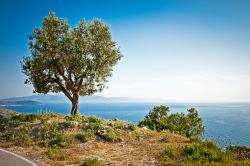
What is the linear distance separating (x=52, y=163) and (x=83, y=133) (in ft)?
19.3

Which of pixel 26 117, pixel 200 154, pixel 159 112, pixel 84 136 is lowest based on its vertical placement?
pixel 159 112

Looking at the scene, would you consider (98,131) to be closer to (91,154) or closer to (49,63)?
(91,154)

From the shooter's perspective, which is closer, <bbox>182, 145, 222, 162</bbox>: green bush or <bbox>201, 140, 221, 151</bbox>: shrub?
<bbox>182, 145, 222, 162</bbox>: green bush

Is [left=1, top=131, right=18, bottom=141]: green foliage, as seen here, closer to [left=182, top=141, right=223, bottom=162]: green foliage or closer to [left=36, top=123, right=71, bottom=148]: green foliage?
A: [left=36, top=123, right=71, bottom=148]: green foliage

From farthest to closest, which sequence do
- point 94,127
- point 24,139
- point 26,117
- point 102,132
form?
point 26,117 < point 94,127 < point 102,132 < point 24,139

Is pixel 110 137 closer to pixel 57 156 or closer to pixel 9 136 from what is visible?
pixel 57 156

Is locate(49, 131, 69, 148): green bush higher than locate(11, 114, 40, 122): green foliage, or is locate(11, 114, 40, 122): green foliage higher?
locate(11, 114, 40, 122): green foliage

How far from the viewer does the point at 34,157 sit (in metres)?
12.5

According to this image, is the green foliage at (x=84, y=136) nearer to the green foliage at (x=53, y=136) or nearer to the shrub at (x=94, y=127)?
the green foliage at (x=53, y=136)

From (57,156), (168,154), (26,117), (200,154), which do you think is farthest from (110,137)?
(26,117)

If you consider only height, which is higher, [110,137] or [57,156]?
[110,137]

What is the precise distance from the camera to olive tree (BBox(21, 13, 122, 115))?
25.0 meters

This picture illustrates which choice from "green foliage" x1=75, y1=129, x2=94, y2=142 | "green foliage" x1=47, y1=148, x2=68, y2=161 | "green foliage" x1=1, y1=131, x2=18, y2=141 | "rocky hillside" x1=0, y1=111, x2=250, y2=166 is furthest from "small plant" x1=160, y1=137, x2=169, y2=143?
"green foliage" x1=1, y1=131, x2=18, y2=141

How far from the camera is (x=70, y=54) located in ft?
82.6
